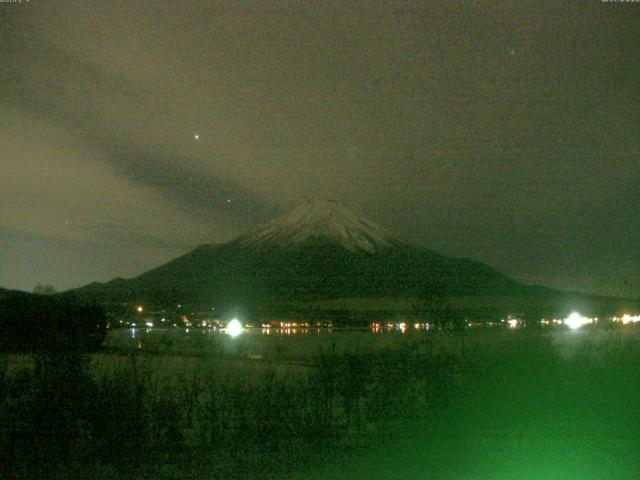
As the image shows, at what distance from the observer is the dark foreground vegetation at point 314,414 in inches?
406

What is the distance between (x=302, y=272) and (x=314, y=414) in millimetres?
90633

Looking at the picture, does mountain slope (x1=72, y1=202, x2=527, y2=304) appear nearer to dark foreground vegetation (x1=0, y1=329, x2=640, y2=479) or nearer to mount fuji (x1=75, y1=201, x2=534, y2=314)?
mount fuji (x1=75, y1=201, x2=534, y2=314)

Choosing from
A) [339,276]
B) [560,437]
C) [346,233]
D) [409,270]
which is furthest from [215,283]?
[560,437]

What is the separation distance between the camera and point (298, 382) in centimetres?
1309

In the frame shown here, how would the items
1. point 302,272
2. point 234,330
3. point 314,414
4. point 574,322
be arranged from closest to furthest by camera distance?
point 314,414 < point 574,322 < point 234,330 < point 302,272

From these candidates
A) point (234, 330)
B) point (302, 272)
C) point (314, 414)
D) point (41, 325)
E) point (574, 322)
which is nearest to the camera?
point (314, 414)

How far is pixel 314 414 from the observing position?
1221 centimetres

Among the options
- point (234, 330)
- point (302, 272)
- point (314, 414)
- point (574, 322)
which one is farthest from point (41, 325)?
point (302, 272)

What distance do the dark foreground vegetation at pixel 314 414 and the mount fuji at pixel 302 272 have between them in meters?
60.6

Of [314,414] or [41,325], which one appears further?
[41,325]

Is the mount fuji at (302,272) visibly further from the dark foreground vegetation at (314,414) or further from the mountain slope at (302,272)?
the dark foreground vegetation at (314,414)

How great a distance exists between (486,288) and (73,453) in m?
91.5

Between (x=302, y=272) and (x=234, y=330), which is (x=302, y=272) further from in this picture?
(x=234, y=330)

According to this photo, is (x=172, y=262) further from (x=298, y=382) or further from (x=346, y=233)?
(x=298, y=382)
